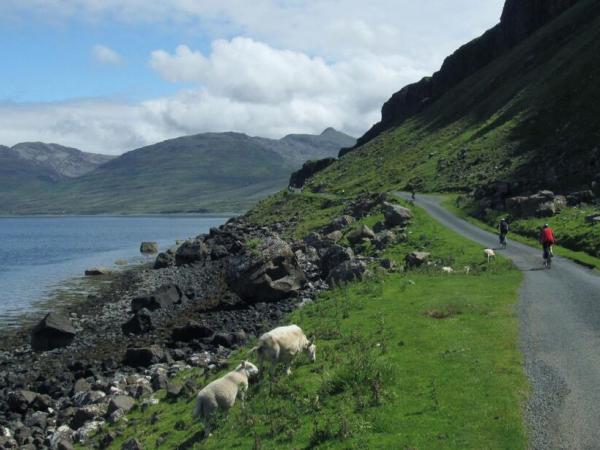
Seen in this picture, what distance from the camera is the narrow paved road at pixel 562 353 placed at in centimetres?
1410

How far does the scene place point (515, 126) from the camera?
113 m

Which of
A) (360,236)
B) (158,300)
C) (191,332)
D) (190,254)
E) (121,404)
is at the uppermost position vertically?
(360,236)

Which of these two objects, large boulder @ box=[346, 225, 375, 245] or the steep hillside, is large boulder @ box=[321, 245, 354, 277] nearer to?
large boulder @ box=[346, 225, 375, 245]

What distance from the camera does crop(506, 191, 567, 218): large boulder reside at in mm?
56469

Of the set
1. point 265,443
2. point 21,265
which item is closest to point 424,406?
point 265,443

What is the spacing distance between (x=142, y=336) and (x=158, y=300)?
31.1 ft

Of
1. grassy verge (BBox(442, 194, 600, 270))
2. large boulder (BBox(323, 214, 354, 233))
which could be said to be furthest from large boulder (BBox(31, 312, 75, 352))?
large boulder (BBox(323, 214, 354, 233))

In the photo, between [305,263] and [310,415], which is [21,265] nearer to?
[305,263]

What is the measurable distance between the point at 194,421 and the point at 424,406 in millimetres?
7650

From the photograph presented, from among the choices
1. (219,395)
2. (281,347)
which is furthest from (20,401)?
(281,347)

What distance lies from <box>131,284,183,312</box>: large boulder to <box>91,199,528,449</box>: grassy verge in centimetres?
2465

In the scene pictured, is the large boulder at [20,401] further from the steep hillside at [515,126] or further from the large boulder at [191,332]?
the steep hillside at [515,126]

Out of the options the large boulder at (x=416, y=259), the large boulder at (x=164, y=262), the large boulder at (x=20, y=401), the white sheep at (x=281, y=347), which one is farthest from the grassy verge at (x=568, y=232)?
the large boulder at (x=164, y=262)

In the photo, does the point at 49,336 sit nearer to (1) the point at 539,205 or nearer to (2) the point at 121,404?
(2) the point at 121,404
